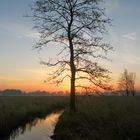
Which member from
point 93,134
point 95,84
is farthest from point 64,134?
point 95,84

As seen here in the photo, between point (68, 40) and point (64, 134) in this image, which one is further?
point (68, 40)

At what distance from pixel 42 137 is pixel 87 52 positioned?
27.5ft

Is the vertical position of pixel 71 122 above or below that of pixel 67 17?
below

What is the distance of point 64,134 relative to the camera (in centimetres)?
1484

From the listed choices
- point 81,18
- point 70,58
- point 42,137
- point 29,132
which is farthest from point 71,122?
point 81,18

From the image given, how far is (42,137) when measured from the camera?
1728 cm

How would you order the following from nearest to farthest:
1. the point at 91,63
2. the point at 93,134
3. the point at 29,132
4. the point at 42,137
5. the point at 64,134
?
the point at 93,134 < the point at 64,134 < the point at 42,137 < the point at 29,132 < the point at 91,63

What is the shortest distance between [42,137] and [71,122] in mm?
1940

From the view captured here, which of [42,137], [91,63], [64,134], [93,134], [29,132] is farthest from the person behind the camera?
[91,63]

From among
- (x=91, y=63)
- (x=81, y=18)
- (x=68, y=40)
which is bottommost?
(x=91, y=63)

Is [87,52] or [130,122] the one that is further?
[87,52]

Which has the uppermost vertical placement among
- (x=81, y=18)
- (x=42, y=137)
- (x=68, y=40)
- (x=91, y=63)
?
(x=81, y=18)

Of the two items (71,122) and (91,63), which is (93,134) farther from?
(91,63)

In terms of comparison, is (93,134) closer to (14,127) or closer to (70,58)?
(14,127)
